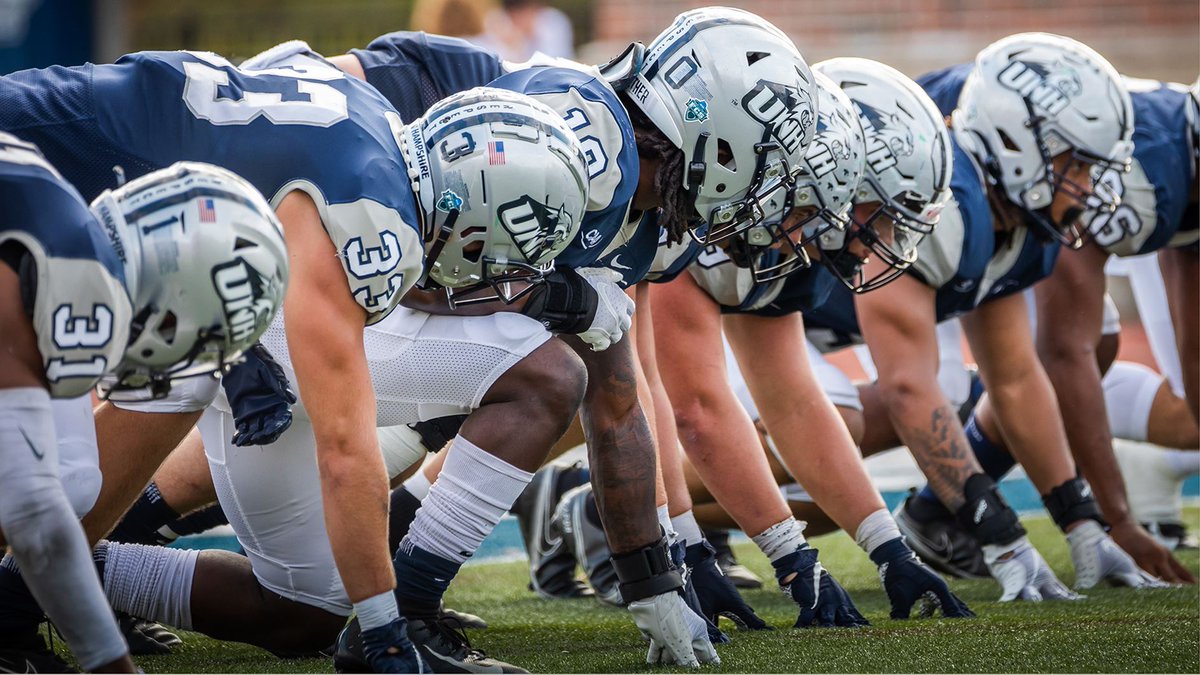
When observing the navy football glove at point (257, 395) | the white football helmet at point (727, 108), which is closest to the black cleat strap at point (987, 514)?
the white football helmet at point (727, 108)

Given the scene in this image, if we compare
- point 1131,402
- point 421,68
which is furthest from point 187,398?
point 1131,402

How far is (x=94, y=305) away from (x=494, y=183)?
2.54ft

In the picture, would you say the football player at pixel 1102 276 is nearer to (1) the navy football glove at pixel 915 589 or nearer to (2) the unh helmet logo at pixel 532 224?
(1) the navy football glove at pixel 915 589

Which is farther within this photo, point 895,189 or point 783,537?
point 895,189

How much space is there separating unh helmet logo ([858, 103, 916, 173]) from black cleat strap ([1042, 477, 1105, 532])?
119 cm

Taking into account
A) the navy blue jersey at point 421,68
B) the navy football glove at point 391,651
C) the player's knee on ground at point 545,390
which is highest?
the navy blue jersey at point 421,68

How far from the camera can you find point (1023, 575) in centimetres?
419

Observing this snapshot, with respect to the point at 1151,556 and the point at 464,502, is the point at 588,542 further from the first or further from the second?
the point at 1151,556

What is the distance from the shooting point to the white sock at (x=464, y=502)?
2930 millimetres

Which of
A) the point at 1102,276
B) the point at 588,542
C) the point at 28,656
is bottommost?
the point at 588,542

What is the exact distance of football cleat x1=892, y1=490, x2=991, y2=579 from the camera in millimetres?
4902

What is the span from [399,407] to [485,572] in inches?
83.3

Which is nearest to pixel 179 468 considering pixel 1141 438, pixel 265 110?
pixel 265 110

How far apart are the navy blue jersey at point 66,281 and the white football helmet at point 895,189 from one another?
2.11m
